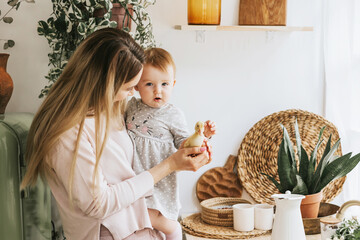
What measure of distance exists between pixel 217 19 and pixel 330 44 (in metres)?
0.62

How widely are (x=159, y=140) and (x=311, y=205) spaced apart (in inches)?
29.8

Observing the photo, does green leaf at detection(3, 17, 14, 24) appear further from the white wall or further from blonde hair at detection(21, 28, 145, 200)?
blonde hair at detection(21, 28, 145, 200)

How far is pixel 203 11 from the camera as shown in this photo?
6.68 ft

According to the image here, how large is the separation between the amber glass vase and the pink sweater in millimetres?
732

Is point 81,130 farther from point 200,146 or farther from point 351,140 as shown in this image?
point 351,140

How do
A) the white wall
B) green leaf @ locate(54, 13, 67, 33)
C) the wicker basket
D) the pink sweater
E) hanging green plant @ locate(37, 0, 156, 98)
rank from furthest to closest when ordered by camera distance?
the white wall, the wicker basket, green leaf @ locate(54, 13, 67, 33), hanging green plant @ locate(37, 0, 156, 98), the pink sweater

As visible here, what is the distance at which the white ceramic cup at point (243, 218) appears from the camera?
2.01 meters

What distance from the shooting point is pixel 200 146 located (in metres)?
1.54

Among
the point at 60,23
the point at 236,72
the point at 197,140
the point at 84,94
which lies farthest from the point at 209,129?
the point at 60,23

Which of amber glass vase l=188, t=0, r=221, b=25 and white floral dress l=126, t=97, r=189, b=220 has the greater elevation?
amber glass vase l=188, t=0, r=221, b=25

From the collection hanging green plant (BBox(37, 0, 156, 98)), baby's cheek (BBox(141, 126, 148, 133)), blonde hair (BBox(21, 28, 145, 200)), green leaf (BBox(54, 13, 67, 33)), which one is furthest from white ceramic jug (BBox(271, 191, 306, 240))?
green leaf (BBox(54, 13, 67, 33))

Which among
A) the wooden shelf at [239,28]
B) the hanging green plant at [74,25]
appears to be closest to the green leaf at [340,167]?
the wooden shelf at [239,28]

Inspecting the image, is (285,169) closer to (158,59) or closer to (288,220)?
(288,220)

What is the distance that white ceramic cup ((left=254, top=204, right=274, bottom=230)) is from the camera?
2023 mm
